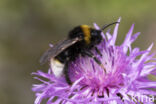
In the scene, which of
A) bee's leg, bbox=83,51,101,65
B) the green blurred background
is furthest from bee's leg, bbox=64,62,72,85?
the green blurred background

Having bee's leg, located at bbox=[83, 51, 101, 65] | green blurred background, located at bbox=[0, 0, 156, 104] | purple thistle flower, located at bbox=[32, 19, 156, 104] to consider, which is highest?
green blurred background, located at bbox=[0, 0, 156, 104]

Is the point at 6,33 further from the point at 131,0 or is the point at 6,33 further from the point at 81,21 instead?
the point at 131,0

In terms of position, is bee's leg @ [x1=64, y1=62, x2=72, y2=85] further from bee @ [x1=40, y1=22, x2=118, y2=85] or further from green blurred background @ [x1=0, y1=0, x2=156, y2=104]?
green blurred background @ [x1=0, y1=0, x2=156, y2=104]

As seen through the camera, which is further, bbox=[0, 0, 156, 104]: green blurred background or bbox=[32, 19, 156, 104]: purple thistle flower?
bbox=[0, 0, 156, 104]: green blurred background

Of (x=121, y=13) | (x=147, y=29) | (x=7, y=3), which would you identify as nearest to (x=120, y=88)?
(x=121, y=13)

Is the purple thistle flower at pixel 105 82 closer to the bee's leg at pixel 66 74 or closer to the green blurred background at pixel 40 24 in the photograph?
the bee's leg at pixel 66 74

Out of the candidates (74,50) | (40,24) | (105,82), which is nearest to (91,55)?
(74,50)

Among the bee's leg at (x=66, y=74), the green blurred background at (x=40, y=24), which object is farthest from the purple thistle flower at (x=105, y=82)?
the green blurred background at (x=40, y=24)
